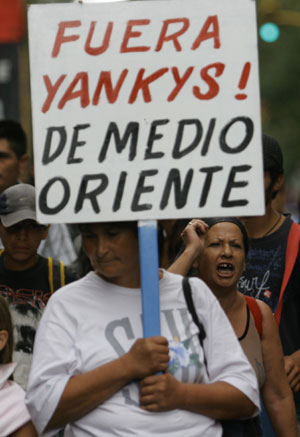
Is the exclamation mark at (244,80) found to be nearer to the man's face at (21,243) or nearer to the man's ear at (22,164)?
the man's face at (21,243)

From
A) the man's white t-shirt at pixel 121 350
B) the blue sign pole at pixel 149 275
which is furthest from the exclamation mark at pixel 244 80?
the man's white t-shirt at pixel 121 350

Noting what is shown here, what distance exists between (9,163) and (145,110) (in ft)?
11.7

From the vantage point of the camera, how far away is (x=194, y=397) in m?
3.63

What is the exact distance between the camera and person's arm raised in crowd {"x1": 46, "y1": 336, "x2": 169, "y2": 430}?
11.7 feet

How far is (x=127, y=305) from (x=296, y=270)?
1.93 m

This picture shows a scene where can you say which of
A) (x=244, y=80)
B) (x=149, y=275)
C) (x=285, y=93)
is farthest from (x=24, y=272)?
(x=285, y=93)

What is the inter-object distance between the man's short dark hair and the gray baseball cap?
1976mm

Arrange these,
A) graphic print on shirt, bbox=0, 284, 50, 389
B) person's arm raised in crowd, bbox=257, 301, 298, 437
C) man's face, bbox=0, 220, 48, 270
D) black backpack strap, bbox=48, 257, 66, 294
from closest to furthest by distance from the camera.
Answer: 1. person's arm raised in crowd, bbox=257, 301, 298, 437
2. graphic print on shirt, bbox=0, 284, 50, 389
3. black backpack strap, bbox=48, 257, 66, 294
4. man's face, bbox=0, 220, 48, 270

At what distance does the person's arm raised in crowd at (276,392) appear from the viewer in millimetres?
4590

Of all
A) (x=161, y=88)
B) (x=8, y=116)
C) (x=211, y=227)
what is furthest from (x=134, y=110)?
(x=8, y=116)

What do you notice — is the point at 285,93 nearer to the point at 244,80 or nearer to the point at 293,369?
the point at 293,369

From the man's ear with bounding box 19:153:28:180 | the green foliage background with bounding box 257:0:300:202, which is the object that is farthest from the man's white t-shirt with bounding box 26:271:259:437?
the green foliage background with bounding box 257:0:300:202

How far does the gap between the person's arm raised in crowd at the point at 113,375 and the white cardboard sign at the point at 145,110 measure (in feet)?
1.64

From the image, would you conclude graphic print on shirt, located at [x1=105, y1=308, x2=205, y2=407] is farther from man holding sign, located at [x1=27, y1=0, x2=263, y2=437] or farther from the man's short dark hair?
the man's short dark hair
